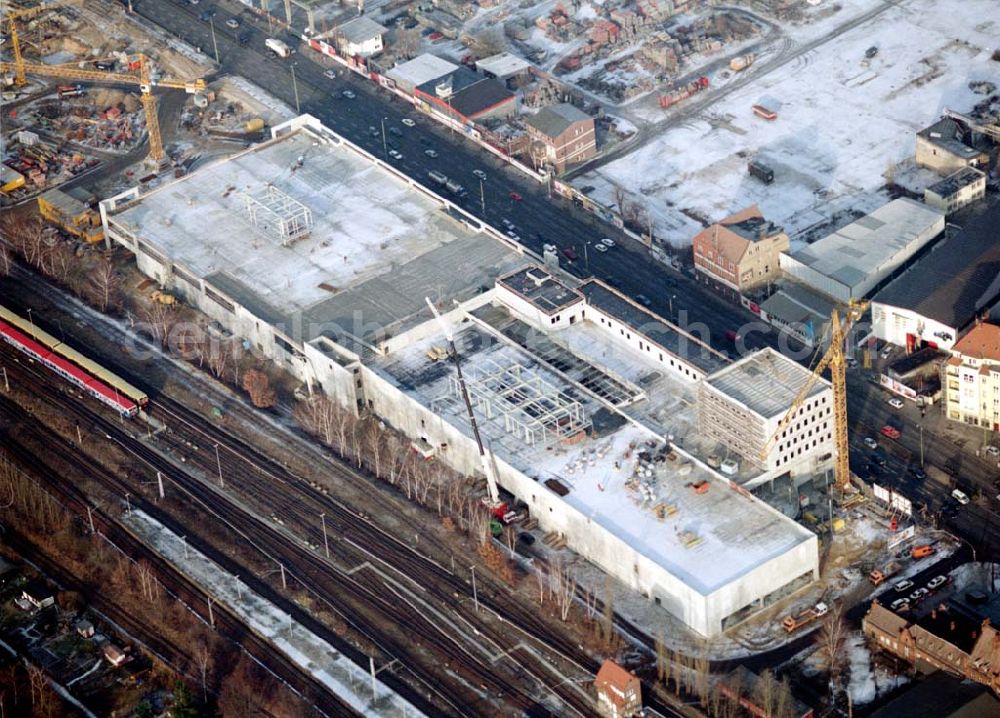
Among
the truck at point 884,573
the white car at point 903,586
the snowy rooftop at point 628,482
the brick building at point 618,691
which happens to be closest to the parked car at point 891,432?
the truck at point 884,573

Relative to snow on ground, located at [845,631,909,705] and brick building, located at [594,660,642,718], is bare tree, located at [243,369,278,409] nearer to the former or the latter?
brick building, located at [594,660,642,718]

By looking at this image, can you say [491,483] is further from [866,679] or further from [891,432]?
[891,432]

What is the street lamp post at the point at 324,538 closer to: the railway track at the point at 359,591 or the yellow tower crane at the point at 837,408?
the railway track at the point at 359,591

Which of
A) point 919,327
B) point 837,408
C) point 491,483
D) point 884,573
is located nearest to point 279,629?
point 491,483

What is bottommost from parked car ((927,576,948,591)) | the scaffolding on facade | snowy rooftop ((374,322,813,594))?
parked car ((927,576,948,591))

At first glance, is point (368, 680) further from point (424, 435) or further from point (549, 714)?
point (424, 435)

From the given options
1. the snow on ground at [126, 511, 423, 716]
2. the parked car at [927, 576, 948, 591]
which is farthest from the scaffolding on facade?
the parked car at [927, 576, 948, 591]
